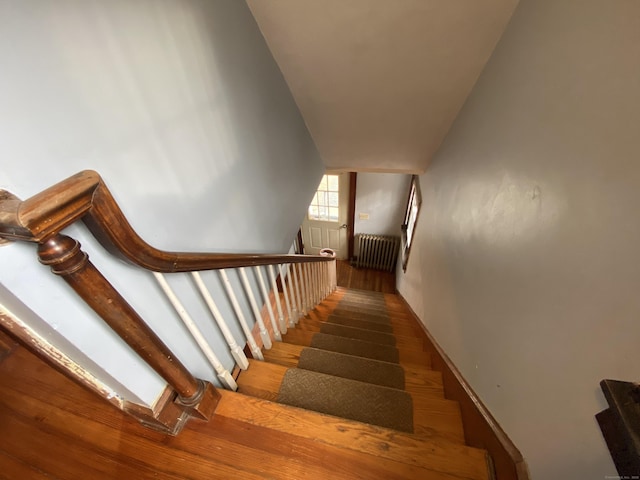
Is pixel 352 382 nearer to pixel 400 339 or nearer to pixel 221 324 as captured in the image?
pixel 221 324

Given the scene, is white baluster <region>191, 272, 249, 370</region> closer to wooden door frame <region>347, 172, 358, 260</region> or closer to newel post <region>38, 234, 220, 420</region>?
newel post <region>38, 234, 220, 420</region>

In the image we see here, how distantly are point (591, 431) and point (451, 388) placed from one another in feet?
2.52

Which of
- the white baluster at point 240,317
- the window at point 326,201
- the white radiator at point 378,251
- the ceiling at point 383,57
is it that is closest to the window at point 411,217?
the white radiator at point 378,251

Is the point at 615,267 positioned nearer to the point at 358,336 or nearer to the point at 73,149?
the point at 73,149

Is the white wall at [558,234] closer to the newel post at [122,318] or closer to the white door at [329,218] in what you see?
the newel post at [122,318]

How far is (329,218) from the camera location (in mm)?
4512

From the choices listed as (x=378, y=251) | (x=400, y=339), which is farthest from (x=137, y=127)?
(x=378, y=251)

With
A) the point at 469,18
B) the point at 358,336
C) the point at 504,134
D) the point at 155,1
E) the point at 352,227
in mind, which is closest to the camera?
the point at 155,1

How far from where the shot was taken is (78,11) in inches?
20.5

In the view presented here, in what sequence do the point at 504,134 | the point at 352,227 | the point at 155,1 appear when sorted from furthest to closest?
the point at 352,227
the point at 504,134
the point at 155,1

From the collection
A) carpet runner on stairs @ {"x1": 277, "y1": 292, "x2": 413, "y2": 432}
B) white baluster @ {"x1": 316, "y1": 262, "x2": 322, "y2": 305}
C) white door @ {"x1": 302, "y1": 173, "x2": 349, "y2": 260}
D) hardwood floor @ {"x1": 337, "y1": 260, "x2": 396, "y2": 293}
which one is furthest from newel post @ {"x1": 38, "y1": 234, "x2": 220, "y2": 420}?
hardwood floor @ {"x1": 337, "y1": 260, "x2": 396, "y2": 293}

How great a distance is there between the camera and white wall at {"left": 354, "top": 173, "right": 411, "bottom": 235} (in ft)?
12.4

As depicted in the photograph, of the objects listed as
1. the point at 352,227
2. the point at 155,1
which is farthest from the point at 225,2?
the point at 352,227

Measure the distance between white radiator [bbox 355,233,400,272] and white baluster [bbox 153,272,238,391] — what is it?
3.81 m
